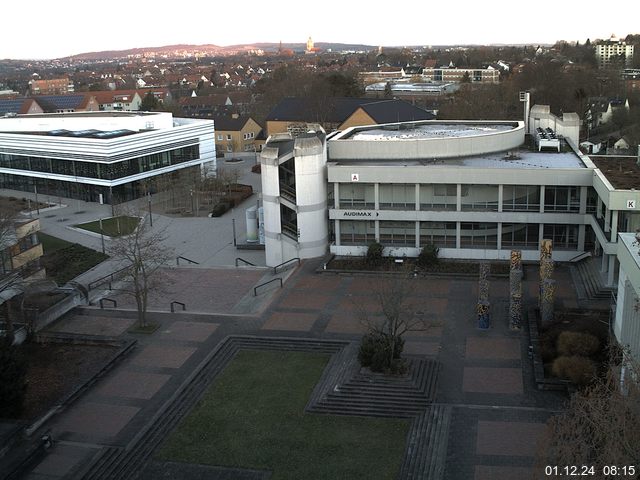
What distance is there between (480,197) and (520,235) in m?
2.81

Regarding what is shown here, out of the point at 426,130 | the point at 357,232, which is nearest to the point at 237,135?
the point at 426,130

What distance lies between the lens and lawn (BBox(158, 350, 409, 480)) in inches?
753

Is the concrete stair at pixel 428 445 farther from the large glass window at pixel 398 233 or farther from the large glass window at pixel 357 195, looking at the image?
the large glass window at pixel 357 195

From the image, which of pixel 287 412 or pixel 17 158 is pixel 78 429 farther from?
pixel 17 158

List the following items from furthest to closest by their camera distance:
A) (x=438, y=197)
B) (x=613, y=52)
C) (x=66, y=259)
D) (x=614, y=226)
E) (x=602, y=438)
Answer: (x=613, y=52) → (x=66, y=259) → (x=438, y=197) → (x=614, y=226) → (x=602, y=438)

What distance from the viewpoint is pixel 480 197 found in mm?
35688

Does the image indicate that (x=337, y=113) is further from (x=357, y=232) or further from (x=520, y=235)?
(x=520, y=235)

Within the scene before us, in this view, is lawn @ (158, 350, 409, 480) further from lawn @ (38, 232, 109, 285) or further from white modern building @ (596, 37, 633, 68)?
white modern building @ (596, 37, 633, 68)

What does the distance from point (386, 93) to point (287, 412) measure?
97.8m

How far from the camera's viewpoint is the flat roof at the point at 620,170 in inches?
1246

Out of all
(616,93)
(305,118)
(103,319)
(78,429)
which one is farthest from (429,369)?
(616,93)

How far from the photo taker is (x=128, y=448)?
2025 cm

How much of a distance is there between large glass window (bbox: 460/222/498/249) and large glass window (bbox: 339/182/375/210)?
4897 mm

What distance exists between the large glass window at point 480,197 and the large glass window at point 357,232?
4962mm
